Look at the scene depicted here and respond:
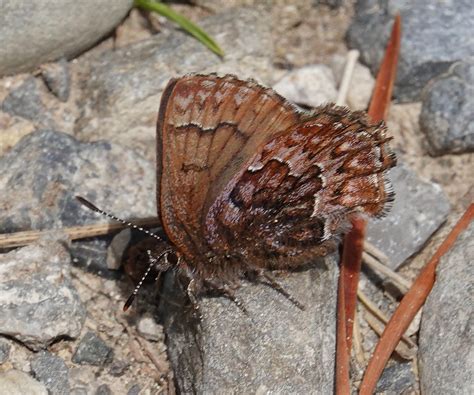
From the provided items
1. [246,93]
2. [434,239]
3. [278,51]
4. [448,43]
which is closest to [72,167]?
[246,93]

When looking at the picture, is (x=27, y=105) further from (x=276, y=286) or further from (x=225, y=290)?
(x=276, y=286)

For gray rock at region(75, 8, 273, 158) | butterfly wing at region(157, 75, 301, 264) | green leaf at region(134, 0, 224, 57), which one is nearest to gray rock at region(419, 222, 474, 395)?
butterfly wing at region(157, 75, 301, 264)

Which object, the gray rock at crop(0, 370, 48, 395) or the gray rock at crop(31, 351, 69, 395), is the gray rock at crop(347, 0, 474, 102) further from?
the gray rock at crop(0, 370, 48, 395)

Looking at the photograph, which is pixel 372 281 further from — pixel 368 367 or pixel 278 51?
pixel 278 51

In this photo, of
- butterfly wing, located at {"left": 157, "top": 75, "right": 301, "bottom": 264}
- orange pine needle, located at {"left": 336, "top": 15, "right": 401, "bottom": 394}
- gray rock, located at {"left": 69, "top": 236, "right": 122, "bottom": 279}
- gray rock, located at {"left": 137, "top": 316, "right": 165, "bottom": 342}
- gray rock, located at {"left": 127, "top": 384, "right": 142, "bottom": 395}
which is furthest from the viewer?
gray rock, located at {"left": 69, "top": 236, "right": 122, "bottom": 279}

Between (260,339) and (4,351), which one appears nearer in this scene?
(260,339)

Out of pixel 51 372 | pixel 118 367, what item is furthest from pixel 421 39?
pixel 51 372
